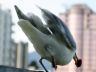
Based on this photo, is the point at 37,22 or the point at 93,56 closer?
the point at 37,22

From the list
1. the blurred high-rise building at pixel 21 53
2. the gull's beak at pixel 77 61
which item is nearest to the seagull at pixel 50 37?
the gull's beak at pixel 77 61

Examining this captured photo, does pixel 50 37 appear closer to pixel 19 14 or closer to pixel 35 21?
pixel 35 21

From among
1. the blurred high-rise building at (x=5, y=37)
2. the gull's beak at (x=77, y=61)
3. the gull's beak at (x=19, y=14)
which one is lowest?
the gull's beak at (x=77, y=61)

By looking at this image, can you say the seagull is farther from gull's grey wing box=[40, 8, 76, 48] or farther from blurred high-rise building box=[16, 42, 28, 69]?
blurred high-rise building box=[16, 42, 28, 69]

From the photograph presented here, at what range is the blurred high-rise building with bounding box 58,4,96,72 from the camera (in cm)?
7162

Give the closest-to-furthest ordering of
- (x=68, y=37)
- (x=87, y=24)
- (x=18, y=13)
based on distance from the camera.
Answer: (x=18, y=13), (x=68, y=37), (x=87, y=24)

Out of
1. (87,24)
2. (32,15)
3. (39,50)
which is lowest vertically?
(39,50)

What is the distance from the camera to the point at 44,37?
11.9 ft

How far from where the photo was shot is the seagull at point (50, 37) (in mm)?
3572

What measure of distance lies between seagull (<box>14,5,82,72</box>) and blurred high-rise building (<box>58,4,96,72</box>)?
6649 centimetres

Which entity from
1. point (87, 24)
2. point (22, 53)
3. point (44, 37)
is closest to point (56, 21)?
point (44, 37)

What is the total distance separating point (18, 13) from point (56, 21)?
1.04 feet

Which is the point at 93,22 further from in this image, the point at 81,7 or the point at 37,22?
the point at 37,22

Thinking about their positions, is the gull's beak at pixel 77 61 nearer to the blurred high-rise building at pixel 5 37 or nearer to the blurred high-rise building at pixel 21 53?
the blurred high-rise building at pixel 5 37
